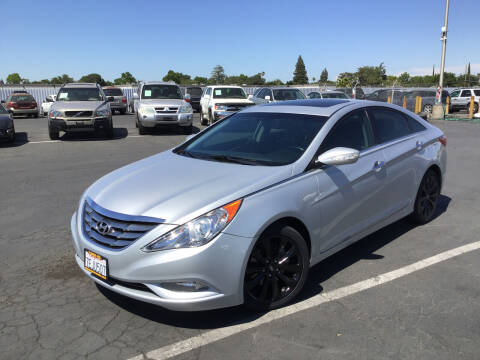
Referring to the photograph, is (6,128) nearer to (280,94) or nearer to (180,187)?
(280,94)

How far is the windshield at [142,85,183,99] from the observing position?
15919 mm

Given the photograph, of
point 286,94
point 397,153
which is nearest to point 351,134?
point 397,153

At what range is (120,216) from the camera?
10.1 ft

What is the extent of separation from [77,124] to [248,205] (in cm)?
1182

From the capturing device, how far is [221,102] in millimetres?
17094

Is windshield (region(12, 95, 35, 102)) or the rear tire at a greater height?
windshield (region(12, 95, 35, 102))

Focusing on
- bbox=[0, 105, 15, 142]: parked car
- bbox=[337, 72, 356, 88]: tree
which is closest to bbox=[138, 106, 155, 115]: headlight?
bbox=[0, 105, 15, 142]: parked car

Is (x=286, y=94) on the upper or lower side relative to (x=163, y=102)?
upper

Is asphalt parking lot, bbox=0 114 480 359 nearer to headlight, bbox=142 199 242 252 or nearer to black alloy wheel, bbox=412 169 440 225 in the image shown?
black alloy wheel, bbox=412 169 440 225

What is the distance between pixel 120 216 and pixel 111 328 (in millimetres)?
809

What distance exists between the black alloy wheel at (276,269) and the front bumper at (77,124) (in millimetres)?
11652

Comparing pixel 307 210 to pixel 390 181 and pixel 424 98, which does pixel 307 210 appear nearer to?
pixel 390 181

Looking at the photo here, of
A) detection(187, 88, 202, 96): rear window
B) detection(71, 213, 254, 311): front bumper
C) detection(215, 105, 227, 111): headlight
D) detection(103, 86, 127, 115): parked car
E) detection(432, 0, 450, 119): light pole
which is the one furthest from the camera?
detection(187, 88, 202, 96): rear window

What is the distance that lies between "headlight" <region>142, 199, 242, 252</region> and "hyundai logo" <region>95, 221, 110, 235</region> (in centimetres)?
39
